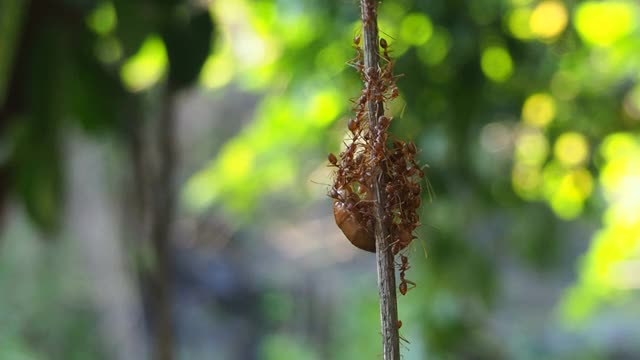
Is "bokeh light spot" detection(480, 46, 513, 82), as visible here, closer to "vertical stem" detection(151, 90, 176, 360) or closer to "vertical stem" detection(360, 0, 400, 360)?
"vertical stem" detection(151, 90, 176, 360)

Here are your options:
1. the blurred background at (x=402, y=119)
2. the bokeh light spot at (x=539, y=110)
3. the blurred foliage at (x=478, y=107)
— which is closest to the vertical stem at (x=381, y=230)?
the blurred background at (x=402, y=119)

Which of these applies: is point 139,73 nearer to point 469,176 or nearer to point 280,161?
point 280,161

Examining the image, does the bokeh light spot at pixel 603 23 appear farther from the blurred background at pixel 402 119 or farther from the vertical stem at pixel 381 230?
the vertical stem at pixel 381 230

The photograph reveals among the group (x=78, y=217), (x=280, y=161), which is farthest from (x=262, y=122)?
(x=78, y=217)

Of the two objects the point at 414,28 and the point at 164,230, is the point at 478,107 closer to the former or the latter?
the point at 414,28

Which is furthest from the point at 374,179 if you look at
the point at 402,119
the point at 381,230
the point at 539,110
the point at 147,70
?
the point at 147,70

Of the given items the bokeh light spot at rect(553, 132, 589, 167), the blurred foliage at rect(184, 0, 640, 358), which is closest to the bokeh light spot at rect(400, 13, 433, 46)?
the blurred foliage at rect(184, 0, 640, 358)

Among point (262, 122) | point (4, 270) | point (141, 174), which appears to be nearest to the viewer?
point (141, 174)
